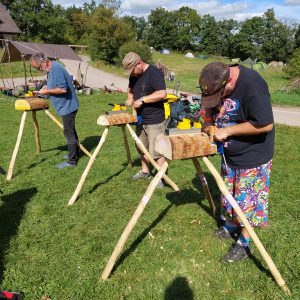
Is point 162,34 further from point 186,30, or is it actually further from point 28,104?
point 28,104

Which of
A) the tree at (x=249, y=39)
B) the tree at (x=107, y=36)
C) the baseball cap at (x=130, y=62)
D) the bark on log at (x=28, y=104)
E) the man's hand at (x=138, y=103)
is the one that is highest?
the baseball cap at (x=130, y=62)

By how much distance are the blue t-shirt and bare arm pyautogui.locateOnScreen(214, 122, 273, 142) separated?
3.42m

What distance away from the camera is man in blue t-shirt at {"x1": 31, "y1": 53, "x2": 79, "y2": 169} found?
5.20 metres

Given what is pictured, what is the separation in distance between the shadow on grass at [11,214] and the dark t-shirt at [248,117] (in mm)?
2533

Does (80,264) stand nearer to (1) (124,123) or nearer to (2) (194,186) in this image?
(1) (124,123)

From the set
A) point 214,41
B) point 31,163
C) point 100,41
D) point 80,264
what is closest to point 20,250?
point 80,264

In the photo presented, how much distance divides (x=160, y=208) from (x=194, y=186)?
0.97m

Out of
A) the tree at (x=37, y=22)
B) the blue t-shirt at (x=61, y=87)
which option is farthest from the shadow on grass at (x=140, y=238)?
the tree at (x=37, y=22)

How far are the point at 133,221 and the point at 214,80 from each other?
54.7 inches

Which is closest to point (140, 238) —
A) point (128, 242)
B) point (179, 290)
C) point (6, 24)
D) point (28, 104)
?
point (128, 242)

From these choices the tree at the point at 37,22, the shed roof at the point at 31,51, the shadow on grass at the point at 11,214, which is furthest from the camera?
the tree at the point at 37,22

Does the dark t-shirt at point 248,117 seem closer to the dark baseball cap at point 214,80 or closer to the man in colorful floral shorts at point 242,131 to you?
the man in colorful floral shorts at point 242,131

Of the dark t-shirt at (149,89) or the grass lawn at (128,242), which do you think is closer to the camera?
the grass lawn at (128,242)

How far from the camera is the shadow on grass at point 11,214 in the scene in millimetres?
3527
